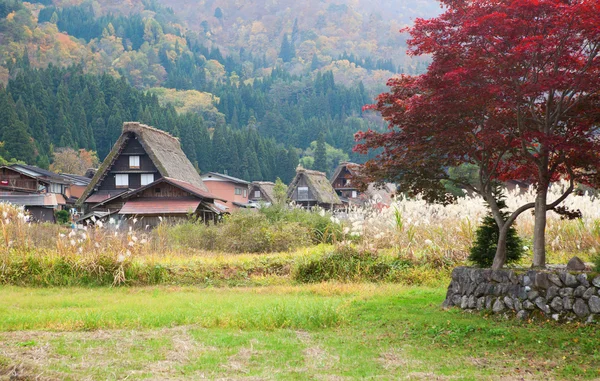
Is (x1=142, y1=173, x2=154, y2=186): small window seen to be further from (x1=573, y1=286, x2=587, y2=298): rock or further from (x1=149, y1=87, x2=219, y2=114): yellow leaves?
(x1=149, y1=87, x2=219, y2=114): yellow leaves

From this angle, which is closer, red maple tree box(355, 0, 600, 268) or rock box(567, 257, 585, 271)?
red maple tree box(355, 0, 600, 268)

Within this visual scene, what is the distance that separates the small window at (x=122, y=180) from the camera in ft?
107

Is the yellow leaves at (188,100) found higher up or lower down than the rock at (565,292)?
higher up

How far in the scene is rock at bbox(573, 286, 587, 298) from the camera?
718 cm

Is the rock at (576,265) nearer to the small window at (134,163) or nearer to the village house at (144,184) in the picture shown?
the village house at (144,184)

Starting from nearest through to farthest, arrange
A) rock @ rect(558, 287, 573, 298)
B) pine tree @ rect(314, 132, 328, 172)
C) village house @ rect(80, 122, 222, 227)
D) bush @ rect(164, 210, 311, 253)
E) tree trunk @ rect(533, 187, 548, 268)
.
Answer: rock @ rect(558, 287, 573, 298)
tree trunk @ rect(533, 187, 548, 268)
bush @ rect(164, 210, 311, 253)
village house @ rect(80, 122, 222, 227)
pine tree @ rect(314, 132, 328, 172)

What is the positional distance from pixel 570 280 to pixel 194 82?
328ft

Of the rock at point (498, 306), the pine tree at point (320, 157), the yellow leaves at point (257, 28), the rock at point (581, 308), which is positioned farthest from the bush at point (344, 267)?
the yellow leaves at point (257, 28)

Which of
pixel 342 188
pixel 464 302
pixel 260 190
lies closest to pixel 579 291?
pixel 464 302

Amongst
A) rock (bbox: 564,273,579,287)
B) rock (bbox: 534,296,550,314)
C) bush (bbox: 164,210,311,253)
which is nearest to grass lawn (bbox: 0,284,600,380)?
rock (bbox: 534,296,550,314)

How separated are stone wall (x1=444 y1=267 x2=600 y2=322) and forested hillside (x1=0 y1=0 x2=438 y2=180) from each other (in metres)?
48.5

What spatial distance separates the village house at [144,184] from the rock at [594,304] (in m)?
20.9

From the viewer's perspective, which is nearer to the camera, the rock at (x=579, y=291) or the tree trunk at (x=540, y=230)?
the rock at (x=579, y=291)

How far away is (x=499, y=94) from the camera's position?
7.41 meters
